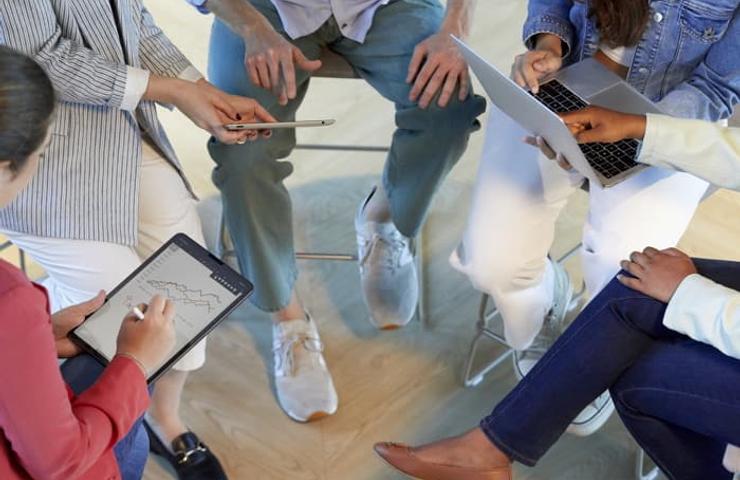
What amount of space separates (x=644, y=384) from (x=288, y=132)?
765 millimetres

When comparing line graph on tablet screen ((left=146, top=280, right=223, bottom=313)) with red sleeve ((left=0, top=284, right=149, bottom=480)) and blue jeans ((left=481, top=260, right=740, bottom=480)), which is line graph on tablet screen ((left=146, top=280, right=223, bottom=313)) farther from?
blue jeans ((left=481, top=260, right=740, bottom=480))

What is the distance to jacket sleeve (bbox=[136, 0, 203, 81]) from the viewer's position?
1605 millimetres

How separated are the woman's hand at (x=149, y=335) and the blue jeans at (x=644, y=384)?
1.76ft

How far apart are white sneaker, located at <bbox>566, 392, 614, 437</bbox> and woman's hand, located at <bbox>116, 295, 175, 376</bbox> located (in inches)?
30.2

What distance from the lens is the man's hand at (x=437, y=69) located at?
1.64 metres

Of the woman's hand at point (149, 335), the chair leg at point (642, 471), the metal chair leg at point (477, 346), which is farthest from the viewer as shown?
the metal chair leg at point (477, 346)

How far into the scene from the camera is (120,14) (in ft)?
4.92

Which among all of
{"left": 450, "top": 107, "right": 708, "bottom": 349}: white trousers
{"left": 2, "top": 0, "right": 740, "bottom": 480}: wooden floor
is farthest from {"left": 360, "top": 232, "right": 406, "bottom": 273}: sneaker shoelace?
{"left": 450, "top": 107, "right": 708, "bottom": 349}: white trousers

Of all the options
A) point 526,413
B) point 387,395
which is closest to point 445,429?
point 387,395

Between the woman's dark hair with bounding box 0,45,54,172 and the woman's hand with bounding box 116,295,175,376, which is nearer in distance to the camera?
the woman's dark hair with bounding box 0,45,54,172

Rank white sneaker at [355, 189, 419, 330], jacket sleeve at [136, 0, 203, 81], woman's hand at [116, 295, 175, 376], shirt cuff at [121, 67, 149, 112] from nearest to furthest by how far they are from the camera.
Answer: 1. woman's hand at [116, 295, 175, 376]
2. shirt cuff at [121, 67, 149, 112]
3. jacket sleeve at [136, 0, 203, 81]
4. white sneaker at [355, 189, 419, 330]

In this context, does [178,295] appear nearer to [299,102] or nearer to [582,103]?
[299,102]

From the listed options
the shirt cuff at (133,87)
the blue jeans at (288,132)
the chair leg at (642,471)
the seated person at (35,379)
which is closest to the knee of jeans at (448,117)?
the blue jeans at (288,132)

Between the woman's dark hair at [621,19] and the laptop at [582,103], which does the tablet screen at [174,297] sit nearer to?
the laptop at [582,103]
